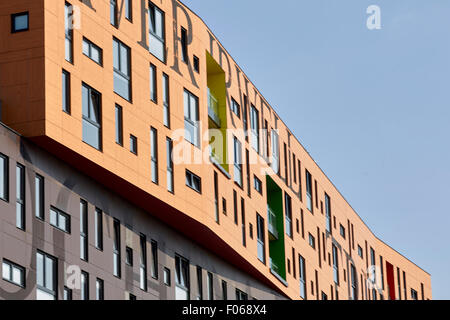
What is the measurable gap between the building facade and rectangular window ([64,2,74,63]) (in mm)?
44

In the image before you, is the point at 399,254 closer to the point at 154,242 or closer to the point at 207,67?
the point at 207,67

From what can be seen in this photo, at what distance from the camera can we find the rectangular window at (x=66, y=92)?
37.4 meters

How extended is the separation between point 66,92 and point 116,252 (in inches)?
263

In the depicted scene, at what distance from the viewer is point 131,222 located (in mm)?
42031

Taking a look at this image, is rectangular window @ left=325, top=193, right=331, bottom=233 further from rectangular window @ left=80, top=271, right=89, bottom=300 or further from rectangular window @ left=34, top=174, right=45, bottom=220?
rectangular window @ left=34, top=174, right=45, bottom=220

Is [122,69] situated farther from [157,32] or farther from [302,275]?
[302,275]

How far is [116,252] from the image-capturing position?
133 feet

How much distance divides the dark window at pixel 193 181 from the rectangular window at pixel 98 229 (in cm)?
609

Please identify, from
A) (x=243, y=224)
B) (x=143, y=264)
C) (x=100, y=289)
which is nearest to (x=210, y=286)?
(x=243, y=224)

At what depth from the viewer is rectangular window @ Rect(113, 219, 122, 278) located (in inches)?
1587

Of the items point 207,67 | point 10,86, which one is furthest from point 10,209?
point 207,67

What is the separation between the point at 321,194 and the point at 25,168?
32.7 m

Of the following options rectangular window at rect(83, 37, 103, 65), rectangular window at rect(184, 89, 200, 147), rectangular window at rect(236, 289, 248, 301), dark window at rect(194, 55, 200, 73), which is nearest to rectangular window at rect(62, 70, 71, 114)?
rectangular window at rect(83, 37, 103, 65)

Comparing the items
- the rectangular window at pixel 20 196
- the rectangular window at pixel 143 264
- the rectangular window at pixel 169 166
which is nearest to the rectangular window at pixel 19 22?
the rectangular window at pixel 20 196
